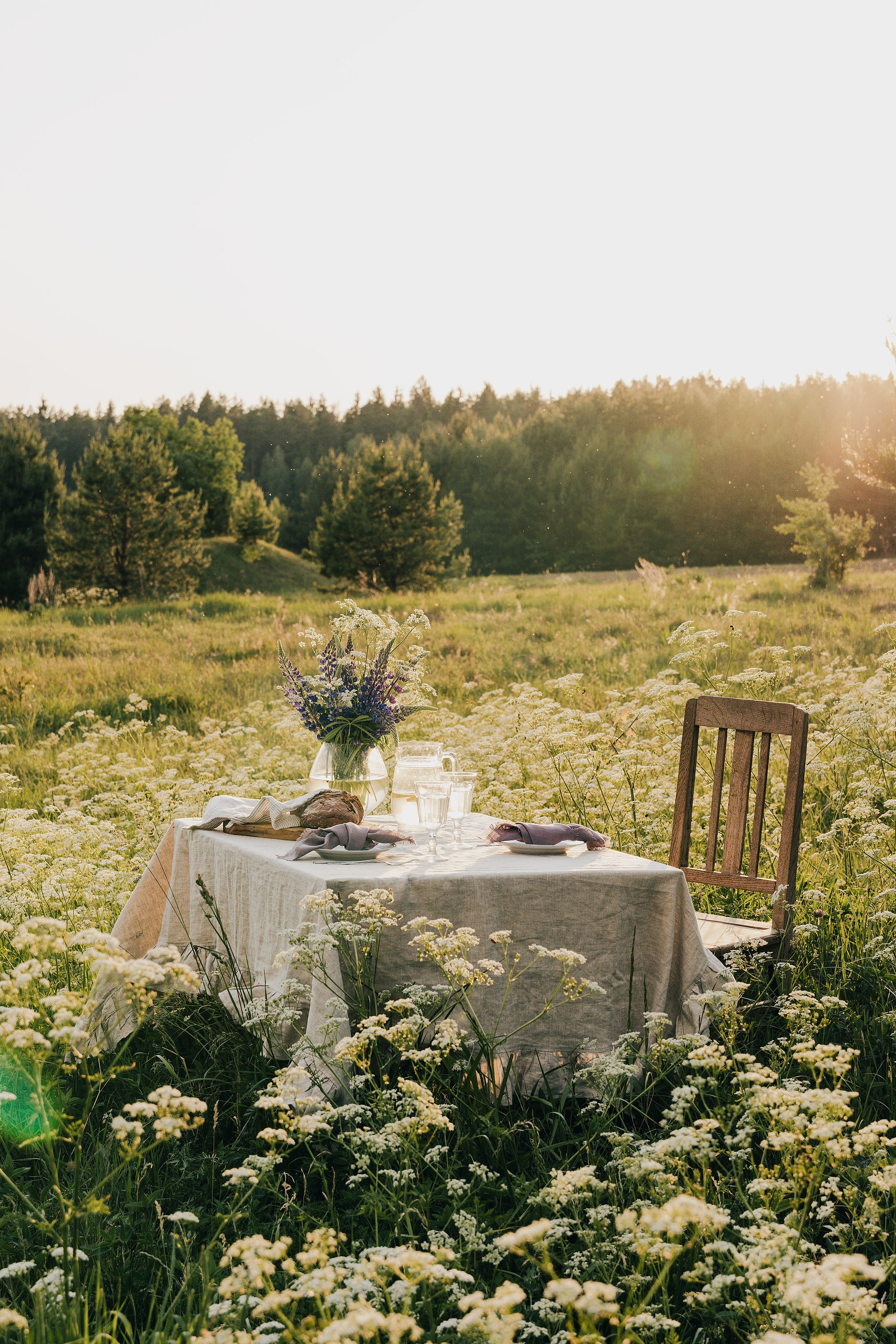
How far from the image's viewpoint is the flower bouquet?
3.28 meters

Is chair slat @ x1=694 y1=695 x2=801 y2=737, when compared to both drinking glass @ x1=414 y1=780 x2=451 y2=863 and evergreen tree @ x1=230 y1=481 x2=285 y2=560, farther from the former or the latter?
evergreen tree @ x1=230 y1=481 x2=285 y2=560

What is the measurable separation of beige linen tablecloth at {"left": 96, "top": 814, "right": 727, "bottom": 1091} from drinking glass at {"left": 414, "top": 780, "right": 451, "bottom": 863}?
0.10m

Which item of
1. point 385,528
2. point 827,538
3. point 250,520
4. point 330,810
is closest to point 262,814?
point 330,810

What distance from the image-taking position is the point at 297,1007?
2832 mm

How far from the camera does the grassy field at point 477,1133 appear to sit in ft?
4.96

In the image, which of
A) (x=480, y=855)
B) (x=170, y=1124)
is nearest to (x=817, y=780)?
(x=480, y=855)

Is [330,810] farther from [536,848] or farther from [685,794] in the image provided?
[685,794]

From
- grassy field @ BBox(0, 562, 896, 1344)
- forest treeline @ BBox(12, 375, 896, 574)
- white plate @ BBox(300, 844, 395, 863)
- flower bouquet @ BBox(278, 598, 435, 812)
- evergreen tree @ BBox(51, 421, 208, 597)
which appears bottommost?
grassy field @ BBox(0, 562, 896, 1344)

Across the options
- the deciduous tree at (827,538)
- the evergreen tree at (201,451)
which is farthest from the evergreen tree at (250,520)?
the deciduous tree at (827,538)

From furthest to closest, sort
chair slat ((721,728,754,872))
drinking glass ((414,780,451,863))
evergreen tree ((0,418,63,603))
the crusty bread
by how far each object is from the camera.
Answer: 1. evergreen tree ((0,418,63,603))
2. chair slat ((721,728,754,872))
3. the crusty bread
4. drinking glass ((414,780,451,863))

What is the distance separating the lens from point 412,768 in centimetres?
322

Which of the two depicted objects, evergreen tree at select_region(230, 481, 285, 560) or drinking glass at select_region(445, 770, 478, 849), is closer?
drinking glass at select_region(445, 770, 478, 849)

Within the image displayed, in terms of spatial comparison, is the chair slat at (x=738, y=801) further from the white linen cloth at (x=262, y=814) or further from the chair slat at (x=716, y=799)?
the white linen cloth at (x=262, y=814)

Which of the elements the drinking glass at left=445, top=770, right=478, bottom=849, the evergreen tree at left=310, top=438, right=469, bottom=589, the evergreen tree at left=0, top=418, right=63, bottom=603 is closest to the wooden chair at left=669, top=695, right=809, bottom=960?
the drinking glass at left=445, top=770, right=478, bottom=849
